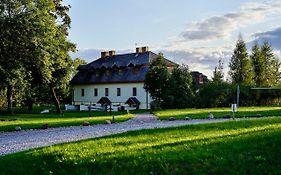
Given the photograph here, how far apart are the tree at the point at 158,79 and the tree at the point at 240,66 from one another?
24.7m

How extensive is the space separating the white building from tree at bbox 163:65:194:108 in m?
12.5

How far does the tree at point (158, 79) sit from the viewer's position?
5253 cm

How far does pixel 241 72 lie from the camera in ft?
248

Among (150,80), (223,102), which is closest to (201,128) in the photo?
(150,80)

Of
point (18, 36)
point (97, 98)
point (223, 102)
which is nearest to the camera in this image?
point (18, 36)

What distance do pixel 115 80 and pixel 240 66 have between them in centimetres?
2238

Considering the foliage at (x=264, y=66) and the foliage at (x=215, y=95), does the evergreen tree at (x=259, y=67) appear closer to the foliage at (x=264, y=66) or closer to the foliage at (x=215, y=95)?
Answer: the foliage at (x=264, y=66)

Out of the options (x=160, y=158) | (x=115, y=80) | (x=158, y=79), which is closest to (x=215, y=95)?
(x=158, y=79)

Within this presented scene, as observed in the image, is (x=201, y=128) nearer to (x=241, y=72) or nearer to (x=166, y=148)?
(x=166, y=148)

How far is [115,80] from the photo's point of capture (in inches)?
2758

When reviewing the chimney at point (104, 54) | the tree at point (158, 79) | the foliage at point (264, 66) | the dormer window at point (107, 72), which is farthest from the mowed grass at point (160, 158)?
the foliage at point (264, 66)

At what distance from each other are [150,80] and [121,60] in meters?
18.6

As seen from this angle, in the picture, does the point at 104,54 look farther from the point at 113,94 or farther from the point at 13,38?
the point at 13,38

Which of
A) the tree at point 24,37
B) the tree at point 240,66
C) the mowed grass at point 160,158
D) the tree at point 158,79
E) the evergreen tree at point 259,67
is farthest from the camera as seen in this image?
the evergreen tree at point 259,67
